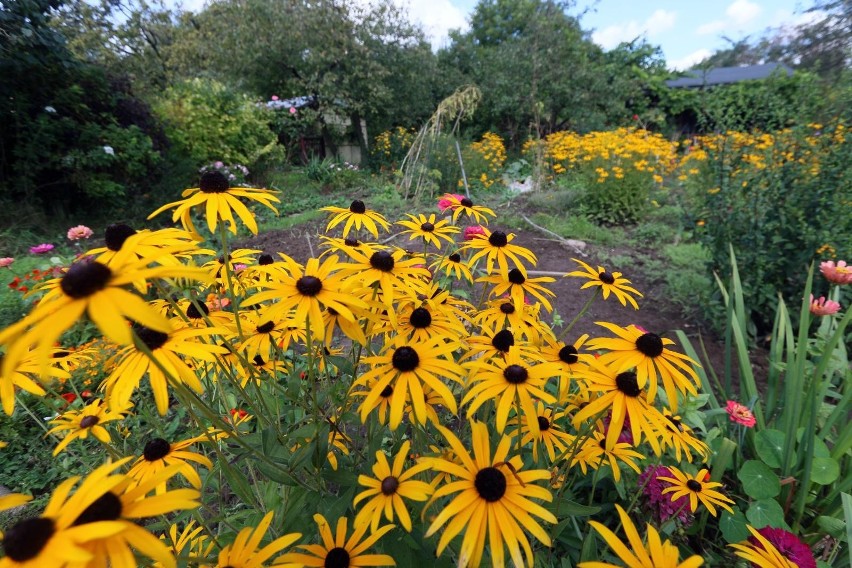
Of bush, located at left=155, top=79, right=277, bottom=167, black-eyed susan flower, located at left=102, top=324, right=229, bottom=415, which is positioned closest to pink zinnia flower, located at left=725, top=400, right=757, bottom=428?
black-eyed susan flower, located at left=102, top=324, right=229, bottom=415

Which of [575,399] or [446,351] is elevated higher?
[446,351]

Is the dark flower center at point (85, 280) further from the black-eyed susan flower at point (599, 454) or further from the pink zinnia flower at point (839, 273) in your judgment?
the pink zinnia flower at point (839, 273)

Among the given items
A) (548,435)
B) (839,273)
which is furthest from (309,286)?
(839,273)

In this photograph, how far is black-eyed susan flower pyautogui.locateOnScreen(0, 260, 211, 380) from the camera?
467mm

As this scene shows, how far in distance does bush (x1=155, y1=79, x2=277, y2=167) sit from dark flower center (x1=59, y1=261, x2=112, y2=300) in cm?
719

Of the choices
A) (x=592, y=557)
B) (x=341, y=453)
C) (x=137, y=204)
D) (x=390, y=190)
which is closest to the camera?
(x=592, y=557)

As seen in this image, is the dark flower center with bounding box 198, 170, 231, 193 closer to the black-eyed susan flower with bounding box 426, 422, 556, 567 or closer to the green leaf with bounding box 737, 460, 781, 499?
the black-eyed susan flower with bounding box 426, 422, 556, 567

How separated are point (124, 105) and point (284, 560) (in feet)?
24.0

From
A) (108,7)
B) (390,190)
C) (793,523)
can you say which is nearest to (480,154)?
(390,190)

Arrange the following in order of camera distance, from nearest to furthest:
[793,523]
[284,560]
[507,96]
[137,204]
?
[284,560] → [793,523] → [137,204] → [507,96]

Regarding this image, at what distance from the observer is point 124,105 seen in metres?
5.81

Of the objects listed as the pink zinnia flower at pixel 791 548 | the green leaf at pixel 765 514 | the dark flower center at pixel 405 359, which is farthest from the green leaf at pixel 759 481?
the dark flower center at pixel 405 359

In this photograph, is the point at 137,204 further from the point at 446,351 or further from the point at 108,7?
the point at 108,7

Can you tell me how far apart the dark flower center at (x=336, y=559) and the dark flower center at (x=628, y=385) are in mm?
634
